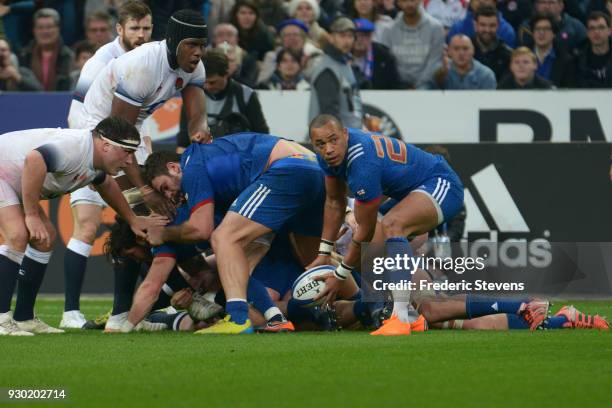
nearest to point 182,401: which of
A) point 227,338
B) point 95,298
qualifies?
point 227,338

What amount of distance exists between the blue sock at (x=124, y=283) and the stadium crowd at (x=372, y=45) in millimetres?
6086

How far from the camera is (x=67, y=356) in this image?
8734 millimetres

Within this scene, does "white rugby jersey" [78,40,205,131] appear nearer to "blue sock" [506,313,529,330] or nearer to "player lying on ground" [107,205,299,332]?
"player lying on ground" [107,205,299,332]

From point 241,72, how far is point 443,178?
7517mm

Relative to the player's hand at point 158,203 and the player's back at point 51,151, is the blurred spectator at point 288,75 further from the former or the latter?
the player's back at point 51,151

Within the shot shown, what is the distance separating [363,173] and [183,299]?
2033 mm

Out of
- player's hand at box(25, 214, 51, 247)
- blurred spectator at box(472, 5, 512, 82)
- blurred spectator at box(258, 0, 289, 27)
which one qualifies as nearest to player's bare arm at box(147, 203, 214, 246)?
player's hand at box(25, 214, 51, 247)

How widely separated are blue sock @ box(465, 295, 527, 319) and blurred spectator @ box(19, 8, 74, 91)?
8.92 m

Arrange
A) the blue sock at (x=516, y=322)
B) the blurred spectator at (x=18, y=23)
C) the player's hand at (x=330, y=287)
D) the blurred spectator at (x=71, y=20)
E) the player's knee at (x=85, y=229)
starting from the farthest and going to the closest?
the blurred spectator at (x=71, y=20), the blurred spectator at (x=18, y=23), the player's knee at (x=85, y=229), the blue sock at (x=516, y=322), the player's hand at (x=330, y=287)

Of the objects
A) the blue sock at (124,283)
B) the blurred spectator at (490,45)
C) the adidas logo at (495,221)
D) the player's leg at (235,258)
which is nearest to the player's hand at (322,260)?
the player's leg at (235,258)

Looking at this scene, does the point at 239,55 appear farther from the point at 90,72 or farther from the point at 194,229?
the point at 194,229

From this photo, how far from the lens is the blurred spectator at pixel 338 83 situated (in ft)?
52.9

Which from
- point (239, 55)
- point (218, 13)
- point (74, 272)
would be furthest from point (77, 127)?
point (218, 13)

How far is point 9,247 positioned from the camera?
33.8 ft
